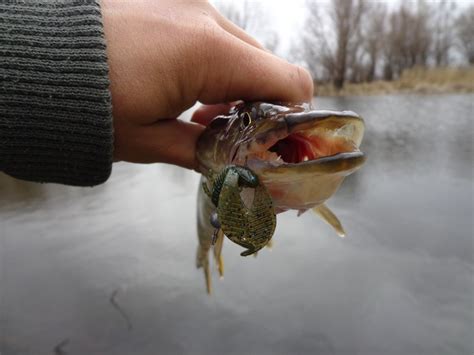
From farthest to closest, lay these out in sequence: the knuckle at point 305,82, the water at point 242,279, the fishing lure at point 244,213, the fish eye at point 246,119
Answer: the water at point 242,279 < the knuckle at point 305,82 < the fish eye at point 246,119 < the fishing lure at point 244,213

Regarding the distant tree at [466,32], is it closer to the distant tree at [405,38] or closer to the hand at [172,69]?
the distant tree at [405,38]

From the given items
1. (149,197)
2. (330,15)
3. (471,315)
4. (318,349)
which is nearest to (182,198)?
(149,197)

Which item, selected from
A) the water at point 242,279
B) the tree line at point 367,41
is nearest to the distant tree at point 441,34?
the tree line at point 367,41

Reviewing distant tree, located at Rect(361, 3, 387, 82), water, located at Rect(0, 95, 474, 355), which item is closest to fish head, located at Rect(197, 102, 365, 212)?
water, located at Rect(0, 95, 474, 355)

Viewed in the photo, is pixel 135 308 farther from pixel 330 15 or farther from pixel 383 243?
pixel 330 15

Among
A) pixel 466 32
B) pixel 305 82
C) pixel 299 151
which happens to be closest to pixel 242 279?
pixel 305 82
